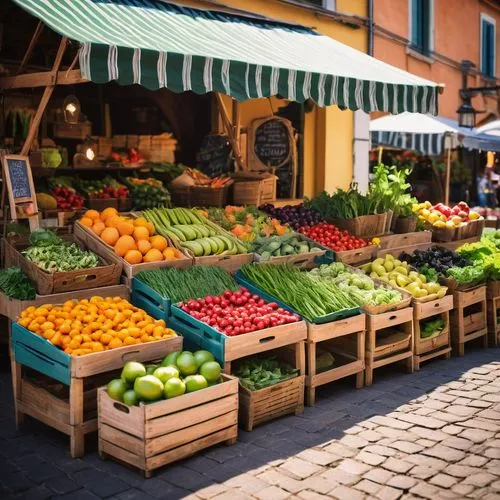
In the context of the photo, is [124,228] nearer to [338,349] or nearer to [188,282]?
[188,282]

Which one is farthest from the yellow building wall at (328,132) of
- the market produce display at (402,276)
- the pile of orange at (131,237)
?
the pile of orange at (131,237)

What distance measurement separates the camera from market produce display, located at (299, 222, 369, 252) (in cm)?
772

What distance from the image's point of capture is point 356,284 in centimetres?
674

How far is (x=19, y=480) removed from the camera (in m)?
4.32

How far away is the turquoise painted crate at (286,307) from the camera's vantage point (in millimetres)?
5863

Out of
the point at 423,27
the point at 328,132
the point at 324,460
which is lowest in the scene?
the point at 324,460

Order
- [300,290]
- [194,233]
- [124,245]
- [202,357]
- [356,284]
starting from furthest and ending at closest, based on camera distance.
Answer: [194,233] → [356,284] → [124,245] → [300,290] → [202,357]

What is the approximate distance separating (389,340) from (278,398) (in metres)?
1.70

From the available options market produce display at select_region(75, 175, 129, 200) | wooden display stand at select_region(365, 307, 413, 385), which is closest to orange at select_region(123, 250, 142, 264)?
wooden display stand at select_region(365, 307, 413, 385)

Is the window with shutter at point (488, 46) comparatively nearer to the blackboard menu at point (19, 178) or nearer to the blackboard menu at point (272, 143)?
the blackboard menu at point (272, 143)

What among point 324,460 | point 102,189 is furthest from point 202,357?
point 102,189

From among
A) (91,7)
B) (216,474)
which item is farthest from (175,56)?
(216,474)

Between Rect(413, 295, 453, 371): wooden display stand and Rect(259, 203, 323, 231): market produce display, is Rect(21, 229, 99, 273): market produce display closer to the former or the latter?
Rect(259, 203, 323, 231): market produce display

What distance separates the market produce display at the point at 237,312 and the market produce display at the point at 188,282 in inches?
4.2
